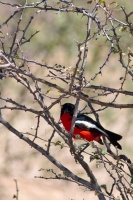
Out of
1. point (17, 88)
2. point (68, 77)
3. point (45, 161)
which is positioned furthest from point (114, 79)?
point (68, 77)

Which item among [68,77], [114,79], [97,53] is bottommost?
[68,77]

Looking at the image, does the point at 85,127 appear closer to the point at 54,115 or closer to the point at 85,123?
the point at 85,123

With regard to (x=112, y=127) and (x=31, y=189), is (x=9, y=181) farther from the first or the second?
(x=112, y=127)

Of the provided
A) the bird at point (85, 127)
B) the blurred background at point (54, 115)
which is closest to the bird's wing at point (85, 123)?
the bird at point (85, 127)

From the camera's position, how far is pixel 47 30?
Result: 11.4 metres

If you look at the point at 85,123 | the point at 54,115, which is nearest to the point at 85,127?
the point at 85,123

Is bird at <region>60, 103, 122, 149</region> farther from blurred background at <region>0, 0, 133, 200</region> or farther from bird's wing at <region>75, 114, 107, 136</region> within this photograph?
blurred background at <region>0, 0, 133, 200</region>

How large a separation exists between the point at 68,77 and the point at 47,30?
8.36 meters

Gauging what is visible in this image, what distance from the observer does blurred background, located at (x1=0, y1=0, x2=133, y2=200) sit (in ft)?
25.0

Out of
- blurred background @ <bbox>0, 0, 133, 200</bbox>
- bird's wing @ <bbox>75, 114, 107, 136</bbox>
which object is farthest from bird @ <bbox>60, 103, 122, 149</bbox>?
blurred background @ <bbox>0, 0, 133, 200</bbox>

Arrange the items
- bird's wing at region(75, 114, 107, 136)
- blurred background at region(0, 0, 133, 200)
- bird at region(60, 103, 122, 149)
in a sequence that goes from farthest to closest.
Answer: blurred background at region(0, 0, 133, 200) < bird's wing at region(75, 114, 107, 136) < bird at region(60, 103, 122, 149)

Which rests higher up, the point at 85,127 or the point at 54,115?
the point at 54,115

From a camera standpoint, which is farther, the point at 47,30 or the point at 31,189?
the point at 47,30

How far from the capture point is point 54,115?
353 inches
